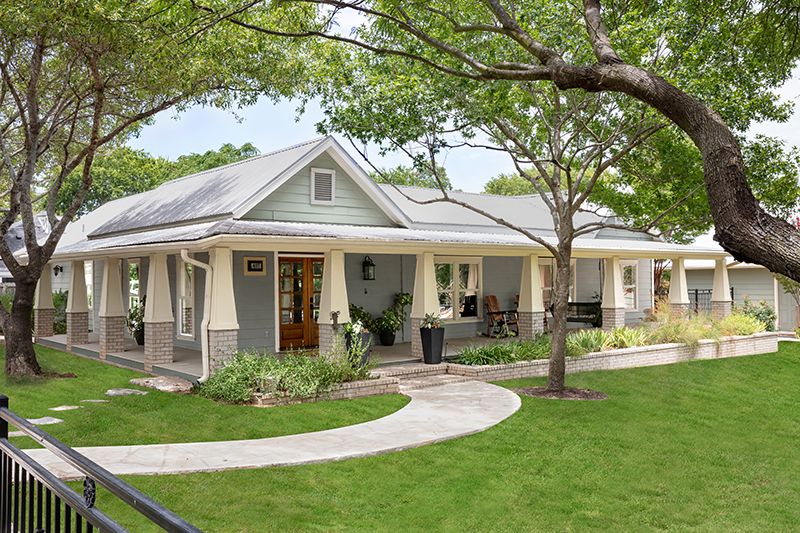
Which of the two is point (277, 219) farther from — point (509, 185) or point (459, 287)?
point (509, 185)

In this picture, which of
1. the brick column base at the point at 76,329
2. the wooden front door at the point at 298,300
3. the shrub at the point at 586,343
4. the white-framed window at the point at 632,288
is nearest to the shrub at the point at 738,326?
the white-framed window at the point at 632,288

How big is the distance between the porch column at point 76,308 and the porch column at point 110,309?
2.29 metres

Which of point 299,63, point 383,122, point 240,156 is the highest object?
point 240,156

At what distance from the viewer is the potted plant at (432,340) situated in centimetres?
1375

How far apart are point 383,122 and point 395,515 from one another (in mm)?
6967

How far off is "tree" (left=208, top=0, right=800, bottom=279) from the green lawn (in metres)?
3.65

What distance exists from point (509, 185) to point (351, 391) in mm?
41970

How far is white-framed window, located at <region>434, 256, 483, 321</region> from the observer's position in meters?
18.5

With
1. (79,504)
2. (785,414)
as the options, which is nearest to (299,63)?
(785,414)

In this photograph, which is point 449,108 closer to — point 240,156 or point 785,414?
point 785,414

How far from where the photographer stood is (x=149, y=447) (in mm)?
8031

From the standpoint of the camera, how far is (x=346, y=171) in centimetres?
1579

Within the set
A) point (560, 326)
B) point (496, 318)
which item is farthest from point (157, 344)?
point (496, 318)

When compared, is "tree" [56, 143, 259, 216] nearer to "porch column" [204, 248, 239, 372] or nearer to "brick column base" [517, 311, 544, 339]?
"brick column base" [517, 311, 544, 339]
